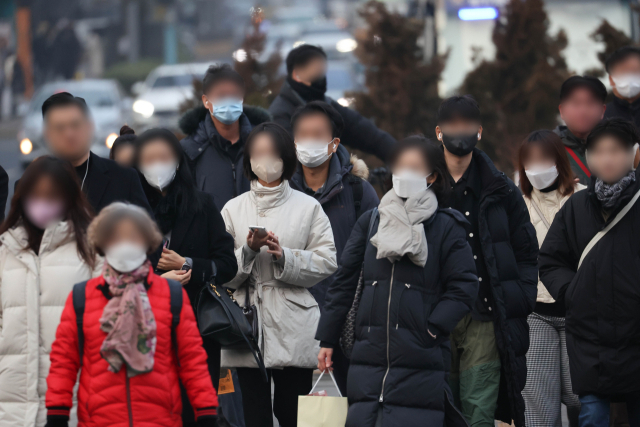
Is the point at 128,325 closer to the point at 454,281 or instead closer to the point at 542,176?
the point at 454,281

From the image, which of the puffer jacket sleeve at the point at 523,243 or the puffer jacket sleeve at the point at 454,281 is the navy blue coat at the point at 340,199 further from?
the puffer jacket sleeve at the point at 454,281

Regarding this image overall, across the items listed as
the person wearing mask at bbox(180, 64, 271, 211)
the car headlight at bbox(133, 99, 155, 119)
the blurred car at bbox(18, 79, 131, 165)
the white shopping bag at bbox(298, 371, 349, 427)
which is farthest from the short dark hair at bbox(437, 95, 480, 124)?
the car headlight at bbox(133, 99, 155, 119)

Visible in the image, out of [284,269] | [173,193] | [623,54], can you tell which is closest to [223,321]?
[284,269]

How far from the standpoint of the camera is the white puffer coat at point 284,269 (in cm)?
541

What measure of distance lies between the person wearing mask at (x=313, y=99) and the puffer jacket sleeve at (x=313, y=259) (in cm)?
173

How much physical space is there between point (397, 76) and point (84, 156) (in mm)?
7309

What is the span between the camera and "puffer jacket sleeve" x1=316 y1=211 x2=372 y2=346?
16.1 feet

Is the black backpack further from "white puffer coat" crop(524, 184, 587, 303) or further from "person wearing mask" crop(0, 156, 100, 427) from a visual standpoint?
"white puffer coat" crop(524, 184, 587, 303)

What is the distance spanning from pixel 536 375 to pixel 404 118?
6.22 meters

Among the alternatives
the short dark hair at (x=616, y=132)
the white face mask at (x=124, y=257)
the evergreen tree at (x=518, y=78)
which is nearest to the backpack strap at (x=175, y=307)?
the white face mask at (x=124, y=257)

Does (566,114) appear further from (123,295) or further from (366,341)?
(123,295)

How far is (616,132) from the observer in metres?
5.21

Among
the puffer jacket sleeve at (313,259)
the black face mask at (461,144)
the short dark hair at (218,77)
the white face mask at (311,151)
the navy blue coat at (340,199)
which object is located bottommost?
the puffer jacket sleeve at (313,259)

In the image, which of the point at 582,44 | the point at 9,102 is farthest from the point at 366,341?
the point at 9,102
